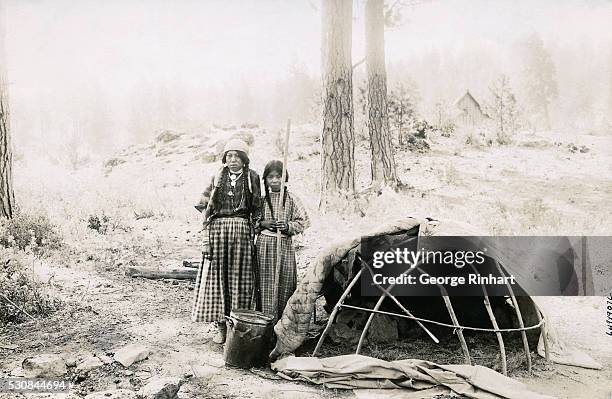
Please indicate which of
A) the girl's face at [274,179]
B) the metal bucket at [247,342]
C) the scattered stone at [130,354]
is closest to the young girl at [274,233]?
the girl's face at [274,179]

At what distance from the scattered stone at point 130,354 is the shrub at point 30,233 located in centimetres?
206

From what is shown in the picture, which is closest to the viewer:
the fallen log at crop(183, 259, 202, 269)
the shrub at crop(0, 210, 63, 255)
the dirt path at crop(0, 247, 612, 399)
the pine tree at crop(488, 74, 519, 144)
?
the dirt path at crop(0, 247, 612, 399)

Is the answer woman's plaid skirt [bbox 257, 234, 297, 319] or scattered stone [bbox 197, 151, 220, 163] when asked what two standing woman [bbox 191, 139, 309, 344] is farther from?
scattered stone [bbox 197, 151, 220, 163]

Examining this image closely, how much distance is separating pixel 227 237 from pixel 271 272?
0.45 metres

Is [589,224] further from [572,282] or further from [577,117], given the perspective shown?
[577,117]

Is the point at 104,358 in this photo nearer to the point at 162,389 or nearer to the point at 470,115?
the point at 162,389

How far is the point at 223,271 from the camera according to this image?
3.81 metres

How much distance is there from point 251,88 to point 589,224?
13.3 feet

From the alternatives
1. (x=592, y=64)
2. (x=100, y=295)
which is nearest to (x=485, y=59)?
(x=592, y=64)

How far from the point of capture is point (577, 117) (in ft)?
18.3

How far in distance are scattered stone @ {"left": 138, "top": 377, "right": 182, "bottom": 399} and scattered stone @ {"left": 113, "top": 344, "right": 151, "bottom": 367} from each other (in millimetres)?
492

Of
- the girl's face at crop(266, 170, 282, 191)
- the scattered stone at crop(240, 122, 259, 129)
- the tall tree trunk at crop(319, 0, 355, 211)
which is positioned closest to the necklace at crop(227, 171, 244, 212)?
the girl's face at crop(266, 170, 282, 191)

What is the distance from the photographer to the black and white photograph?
3.44 m

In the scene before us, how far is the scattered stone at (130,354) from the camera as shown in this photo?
3441 mm
